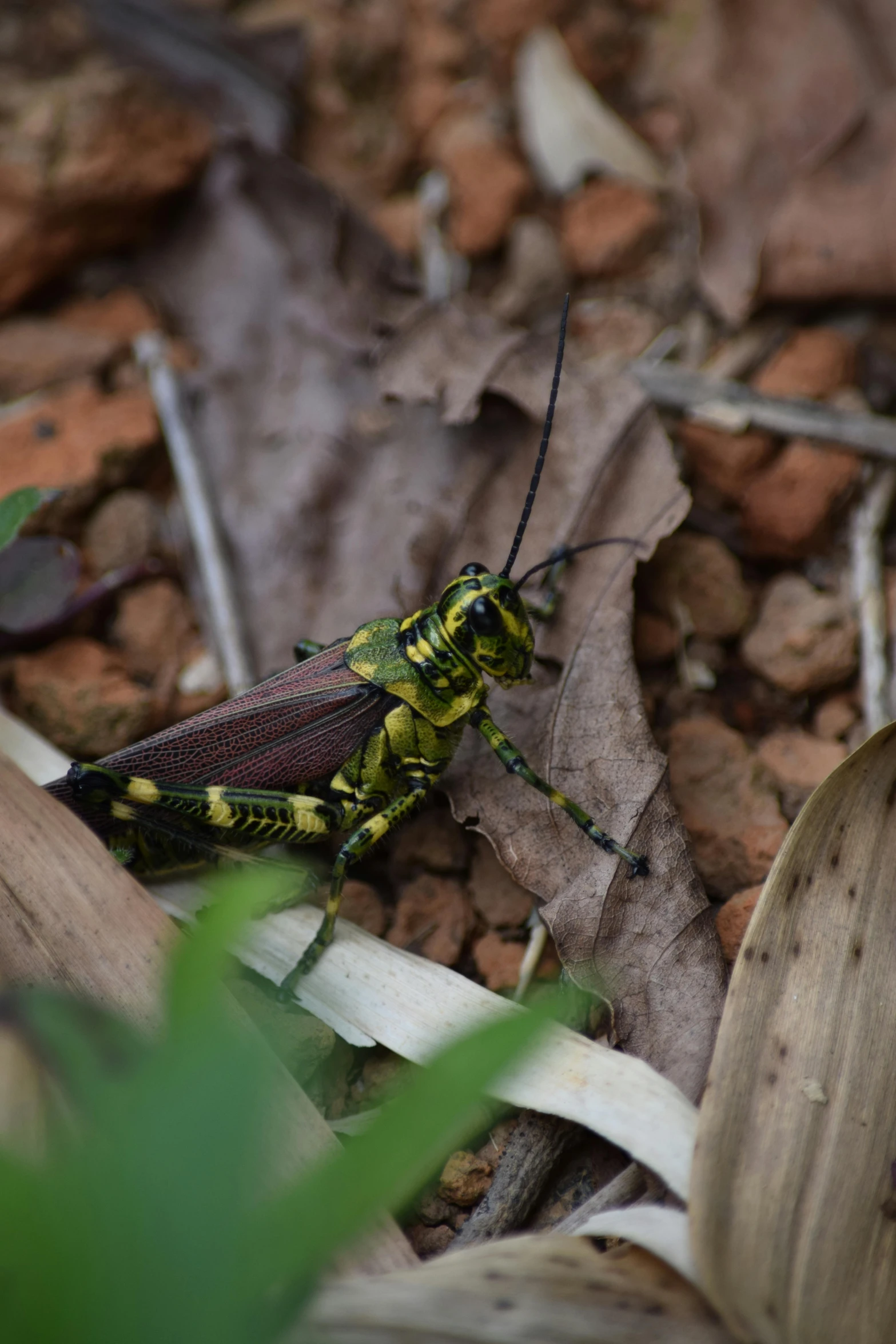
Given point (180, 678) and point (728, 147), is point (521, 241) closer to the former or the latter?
point (728, 147)

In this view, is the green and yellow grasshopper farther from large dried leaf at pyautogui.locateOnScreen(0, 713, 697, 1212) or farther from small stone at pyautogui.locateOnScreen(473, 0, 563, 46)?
small stone at pyautogui.locateOnScreen(473, 0, 563, 46)

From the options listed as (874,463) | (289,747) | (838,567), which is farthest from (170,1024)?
(874,463)

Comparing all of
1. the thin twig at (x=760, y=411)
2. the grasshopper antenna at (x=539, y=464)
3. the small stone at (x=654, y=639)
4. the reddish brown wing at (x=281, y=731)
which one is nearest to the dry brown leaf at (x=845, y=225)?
the thin twig at (x=760, y=411)

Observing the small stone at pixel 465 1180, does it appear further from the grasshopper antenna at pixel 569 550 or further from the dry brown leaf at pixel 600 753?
the grasshopper antenna at pixel 569 550

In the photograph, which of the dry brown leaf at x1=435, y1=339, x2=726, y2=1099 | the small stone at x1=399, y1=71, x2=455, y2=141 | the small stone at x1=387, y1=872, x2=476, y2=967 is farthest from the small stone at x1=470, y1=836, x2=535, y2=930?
the small stone at x1=399, y1=71, x2=455, y2=141

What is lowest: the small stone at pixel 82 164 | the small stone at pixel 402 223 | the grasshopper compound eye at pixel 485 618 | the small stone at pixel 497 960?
the small stone at pixel 497 960

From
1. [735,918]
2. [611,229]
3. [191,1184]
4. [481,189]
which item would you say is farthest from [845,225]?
[191,1184]
